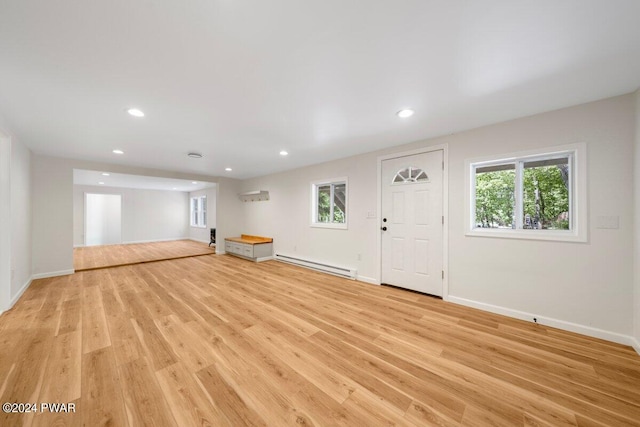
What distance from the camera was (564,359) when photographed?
74.0 inches

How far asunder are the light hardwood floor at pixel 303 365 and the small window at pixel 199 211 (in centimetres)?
662

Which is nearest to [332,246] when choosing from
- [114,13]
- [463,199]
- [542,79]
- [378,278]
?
[378,278]

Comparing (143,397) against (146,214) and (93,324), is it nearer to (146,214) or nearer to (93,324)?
(93,324)

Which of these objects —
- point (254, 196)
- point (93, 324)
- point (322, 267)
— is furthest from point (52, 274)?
point (322, 267)

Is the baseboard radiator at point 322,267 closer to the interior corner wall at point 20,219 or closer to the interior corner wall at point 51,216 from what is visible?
the interior corner wall at point 20,219

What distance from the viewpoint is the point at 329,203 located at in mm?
4922

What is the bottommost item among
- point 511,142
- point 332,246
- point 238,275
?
point 238,275

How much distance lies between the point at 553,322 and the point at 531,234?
0.96 metres

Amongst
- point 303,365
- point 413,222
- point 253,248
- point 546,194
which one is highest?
point 546,194

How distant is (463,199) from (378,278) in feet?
6.02

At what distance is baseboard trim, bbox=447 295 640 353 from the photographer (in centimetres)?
211

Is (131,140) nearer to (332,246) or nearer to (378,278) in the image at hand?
(332,246)

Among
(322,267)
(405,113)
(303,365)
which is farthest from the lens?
(322,267)

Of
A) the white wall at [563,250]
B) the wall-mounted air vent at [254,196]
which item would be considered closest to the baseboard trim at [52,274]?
the wall-mounted air vent at [254,196]
